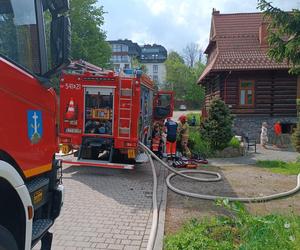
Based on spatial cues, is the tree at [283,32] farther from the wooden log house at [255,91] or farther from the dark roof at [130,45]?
the dark roof at [130,45]

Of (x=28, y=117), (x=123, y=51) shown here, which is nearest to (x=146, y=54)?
(x=123, y=51)

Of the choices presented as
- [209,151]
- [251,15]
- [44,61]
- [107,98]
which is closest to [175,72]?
[251,15]

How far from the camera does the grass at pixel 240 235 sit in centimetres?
461

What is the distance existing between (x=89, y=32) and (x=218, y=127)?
2723 cm

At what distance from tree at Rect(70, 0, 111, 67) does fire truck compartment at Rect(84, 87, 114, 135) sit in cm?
2700

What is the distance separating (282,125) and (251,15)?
30.9ft

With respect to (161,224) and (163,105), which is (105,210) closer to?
(161,224)

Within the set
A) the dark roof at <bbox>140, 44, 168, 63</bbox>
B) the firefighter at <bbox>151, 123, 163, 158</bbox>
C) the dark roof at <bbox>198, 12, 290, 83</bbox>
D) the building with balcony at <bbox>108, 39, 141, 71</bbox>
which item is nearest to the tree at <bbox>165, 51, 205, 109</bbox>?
the building with balcony at <bbox>108, 39, 141, 71</bbox>

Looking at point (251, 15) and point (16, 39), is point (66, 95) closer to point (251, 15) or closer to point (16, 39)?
point (16, 39)

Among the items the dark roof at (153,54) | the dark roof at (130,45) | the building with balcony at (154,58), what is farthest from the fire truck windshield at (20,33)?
the dark roof at (153,54)

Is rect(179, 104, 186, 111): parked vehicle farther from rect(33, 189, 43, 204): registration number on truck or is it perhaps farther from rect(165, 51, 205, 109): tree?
rect(33, 189, 43, 204): registration number on truck

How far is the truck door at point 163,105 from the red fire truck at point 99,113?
3832mm

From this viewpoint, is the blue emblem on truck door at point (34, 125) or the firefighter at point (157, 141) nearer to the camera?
the blue emblem on truck door at point (34, 125)

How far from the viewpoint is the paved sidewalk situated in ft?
17.9
